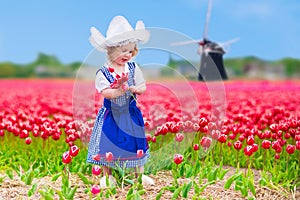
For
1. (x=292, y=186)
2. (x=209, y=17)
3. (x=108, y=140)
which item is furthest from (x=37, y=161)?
(x=209, y=17)

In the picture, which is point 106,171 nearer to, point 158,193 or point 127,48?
point 158,193

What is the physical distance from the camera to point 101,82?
3654 millimetres

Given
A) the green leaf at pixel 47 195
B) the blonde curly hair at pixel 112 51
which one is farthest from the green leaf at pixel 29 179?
the blonde curly hair at pixel 112 51

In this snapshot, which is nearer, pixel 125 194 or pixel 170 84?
pixel 125 194

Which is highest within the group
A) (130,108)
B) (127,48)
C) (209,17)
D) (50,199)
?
(209,17)

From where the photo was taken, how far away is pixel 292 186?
408cm

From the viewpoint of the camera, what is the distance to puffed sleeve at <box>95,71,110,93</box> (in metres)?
3.64

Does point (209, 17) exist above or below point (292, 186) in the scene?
above

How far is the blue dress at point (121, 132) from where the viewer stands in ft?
12.2

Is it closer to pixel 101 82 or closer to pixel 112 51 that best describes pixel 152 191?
pixel 101 82

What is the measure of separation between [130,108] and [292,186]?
57.2 inches

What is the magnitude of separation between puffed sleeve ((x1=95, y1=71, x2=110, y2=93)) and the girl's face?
5.9 inches

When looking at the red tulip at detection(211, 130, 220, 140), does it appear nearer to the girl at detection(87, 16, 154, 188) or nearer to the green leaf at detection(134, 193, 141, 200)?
the girl at detection(87, 16, 154, 188)

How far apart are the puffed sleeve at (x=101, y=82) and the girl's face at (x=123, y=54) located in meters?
0.15
